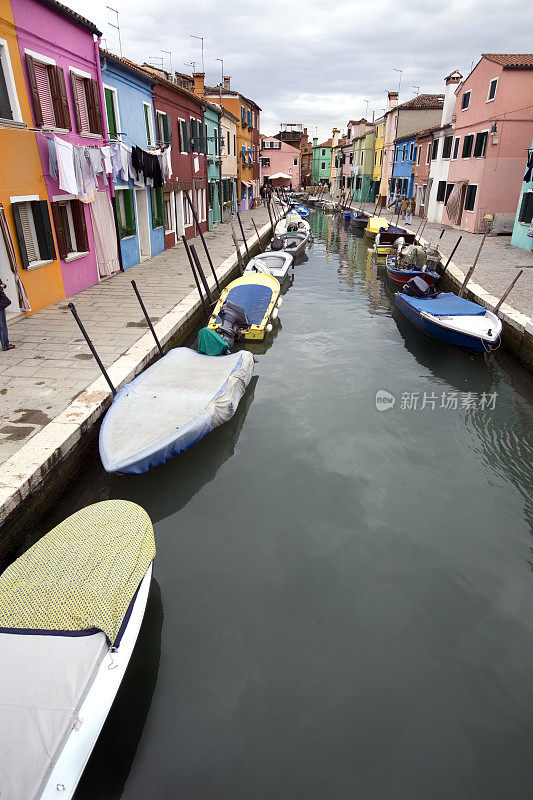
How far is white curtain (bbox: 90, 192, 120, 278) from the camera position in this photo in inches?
530

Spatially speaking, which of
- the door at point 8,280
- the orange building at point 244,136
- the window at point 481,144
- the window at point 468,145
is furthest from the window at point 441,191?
the door at point 8,280

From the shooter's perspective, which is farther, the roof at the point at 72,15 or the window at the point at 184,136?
the window at the point at 184,136

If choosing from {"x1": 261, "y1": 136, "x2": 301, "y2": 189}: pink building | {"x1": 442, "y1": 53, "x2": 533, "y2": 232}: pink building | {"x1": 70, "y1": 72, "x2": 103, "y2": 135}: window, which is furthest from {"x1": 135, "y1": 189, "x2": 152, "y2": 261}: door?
{"x1": 261, "y1": 136, "x2": 301, "y2": 189}: pink building

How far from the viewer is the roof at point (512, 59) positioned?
2119 centimetres

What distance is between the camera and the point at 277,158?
220ft

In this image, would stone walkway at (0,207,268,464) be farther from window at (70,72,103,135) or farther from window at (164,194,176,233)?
window at (164,194,176,233)

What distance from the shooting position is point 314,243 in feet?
100

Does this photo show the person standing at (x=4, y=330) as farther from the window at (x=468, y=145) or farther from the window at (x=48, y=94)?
the window at (x=468, y=145)

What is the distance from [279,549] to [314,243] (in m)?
27.7

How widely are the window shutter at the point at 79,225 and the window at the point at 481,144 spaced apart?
1928cm

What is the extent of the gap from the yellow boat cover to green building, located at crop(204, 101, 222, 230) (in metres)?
25.4

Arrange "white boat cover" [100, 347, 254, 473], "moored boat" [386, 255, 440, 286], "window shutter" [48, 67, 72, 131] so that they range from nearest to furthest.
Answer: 1. "white boat cover" [100, 347, 254, 473]
2. "window shutter" [48, 67, 72, 131]
3. "moored boat" [386, 255, 440, 286]

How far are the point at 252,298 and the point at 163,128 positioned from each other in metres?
10.7

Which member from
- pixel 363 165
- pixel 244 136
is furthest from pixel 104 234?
pixel 363 165
